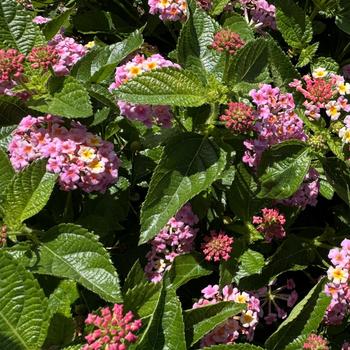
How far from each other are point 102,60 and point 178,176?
1.78 feet

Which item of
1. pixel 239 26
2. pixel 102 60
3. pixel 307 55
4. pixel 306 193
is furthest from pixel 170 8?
pixel 306 193

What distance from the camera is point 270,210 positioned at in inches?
89.1

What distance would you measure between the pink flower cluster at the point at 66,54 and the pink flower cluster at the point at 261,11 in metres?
0.84

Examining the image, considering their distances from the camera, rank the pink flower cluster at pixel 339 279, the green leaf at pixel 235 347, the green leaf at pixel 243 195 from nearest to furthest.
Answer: the green leaf at pixel 235 347 → the pink flower cluster at pixel 339 279 → the green leaf at pixel 243 195

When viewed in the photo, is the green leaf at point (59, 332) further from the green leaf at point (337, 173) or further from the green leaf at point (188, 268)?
the green leaf at point (337, 173)

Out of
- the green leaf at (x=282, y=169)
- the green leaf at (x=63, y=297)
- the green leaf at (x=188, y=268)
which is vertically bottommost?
the green leaf at (x=188, y=268)

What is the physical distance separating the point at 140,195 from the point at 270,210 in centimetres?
63

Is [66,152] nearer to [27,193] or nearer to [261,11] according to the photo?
[27,193]

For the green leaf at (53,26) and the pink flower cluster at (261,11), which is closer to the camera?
the green leaf at (53,26)

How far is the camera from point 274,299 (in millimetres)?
2521

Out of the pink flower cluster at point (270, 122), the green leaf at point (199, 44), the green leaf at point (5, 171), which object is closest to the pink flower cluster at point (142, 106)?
the green leaf at point (199, 44)

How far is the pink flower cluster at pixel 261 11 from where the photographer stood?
2.74m

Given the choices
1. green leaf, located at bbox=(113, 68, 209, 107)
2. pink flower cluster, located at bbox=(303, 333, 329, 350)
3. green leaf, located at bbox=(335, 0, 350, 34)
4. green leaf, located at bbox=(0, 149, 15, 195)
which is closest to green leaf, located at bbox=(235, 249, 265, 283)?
pink flower cluster, located at bbox=(303, 333, 329, 350)

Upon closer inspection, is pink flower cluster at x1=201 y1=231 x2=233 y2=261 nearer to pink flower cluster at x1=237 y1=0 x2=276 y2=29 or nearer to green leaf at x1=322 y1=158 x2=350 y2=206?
green leaf at x1=322 y1=158 x2=350 y2=206
